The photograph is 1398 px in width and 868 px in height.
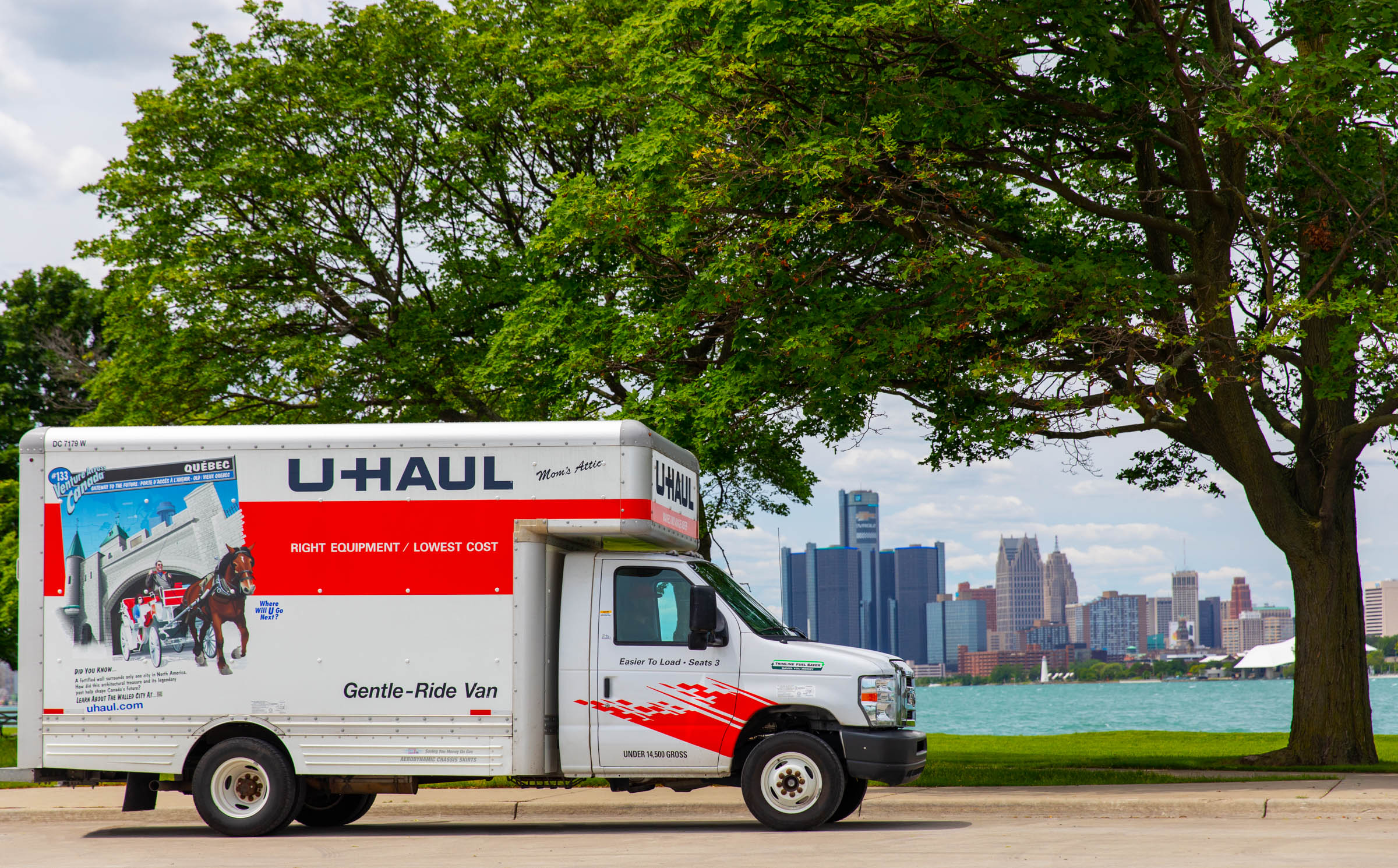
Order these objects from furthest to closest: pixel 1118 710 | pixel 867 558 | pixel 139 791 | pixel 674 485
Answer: pixel 867 558 → pixel 1118 710 → pixel 674 485 → pixel 139 791

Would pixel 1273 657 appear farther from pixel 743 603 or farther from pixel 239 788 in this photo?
pixel 239 788

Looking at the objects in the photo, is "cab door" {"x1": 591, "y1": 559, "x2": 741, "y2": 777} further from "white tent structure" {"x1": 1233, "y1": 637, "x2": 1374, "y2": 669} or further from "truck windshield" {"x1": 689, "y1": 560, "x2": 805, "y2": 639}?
"white tent structure" {"x1": 1233, "y1": 637, "x2": 1374, "y2": 669}

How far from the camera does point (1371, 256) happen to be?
1541 centimetres

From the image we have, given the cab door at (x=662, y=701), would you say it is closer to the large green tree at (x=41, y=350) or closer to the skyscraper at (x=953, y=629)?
the large green tree at (x=41, y=350)

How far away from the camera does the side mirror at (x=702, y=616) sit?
34.1 ft

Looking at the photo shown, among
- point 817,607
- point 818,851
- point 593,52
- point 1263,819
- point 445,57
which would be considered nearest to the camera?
point 818,851

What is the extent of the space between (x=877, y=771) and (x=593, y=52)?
41.1 ft

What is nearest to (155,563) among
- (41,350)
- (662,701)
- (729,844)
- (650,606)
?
(650,606)

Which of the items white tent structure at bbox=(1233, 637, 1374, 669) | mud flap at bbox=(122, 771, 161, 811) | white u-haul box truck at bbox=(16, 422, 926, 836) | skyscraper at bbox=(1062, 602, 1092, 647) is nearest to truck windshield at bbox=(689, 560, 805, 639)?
white u-haul box truck at bbox=(16, 422, 926, 836)

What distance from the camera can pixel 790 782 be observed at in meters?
10.6

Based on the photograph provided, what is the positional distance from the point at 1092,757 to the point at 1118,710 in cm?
6930

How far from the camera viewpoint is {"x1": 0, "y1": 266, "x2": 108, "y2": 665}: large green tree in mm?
36887

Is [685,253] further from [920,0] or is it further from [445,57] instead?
[445,57]

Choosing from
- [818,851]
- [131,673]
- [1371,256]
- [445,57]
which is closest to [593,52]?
[445,57]
